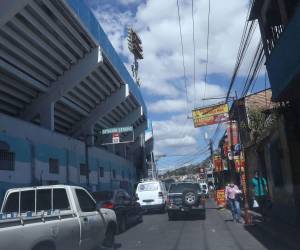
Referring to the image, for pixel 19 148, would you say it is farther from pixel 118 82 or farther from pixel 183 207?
pixel 118 82

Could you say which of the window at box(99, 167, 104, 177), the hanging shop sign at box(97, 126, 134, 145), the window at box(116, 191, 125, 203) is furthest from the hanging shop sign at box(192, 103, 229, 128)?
the window at box(116, 191, 125, 203)

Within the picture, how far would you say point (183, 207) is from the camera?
2430 centimetres

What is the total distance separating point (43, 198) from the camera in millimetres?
10773

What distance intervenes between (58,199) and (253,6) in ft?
35.5

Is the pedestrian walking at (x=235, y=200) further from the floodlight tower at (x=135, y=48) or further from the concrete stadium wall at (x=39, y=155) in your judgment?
the floodlight tower at (x=135, y=48)

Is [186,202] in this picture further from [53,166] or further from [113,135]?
[113,135]

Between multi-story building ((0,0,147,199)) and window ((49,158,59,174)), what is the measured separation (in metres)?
0.05

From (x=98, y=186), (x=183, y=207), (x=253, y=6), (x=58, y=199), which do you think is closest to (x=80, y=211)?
(x=58, y=199)

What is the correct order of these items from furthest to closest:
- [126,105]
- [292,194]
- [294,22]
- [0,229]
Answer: [126,105] → [292,194] → [294,22] → [0,229]

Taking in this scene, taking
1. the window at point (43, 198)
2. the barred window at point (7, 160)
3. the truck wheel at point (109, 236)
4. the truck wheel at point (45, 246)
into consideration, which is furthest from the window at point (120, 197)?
the truck wheel at point (45, 246)

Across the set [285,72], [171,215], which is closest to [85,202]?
[285,72]

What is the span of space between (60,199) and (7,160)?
10165 millimetres

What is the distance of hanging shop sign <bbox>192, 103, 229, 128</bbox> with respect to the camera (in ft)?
122

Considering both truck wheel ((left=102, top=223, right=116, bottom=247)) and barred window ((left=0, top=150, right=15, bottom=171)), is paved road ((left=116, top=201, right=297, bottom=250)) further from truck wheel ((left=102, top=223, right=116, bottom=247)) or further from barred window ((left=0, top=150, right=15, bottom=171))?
barred window ((left=0, top=150, right=15, bottom=171))
